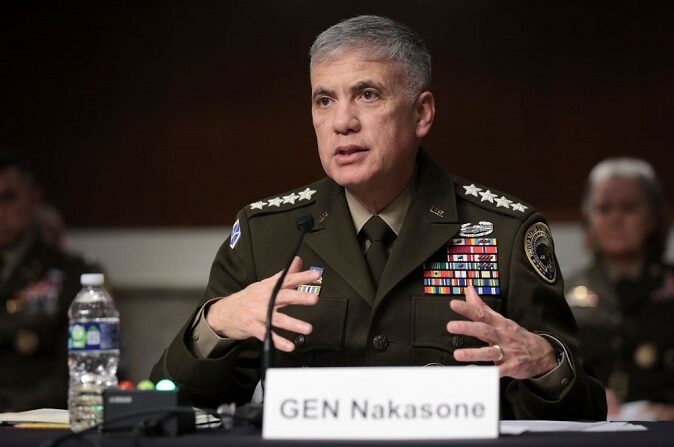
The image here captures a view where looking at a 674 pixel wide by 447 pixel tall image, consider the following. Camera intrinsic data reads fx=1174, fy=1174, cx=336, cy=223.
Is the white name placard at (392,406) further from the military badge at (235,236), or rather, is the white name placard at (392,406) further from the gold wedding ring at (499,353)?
the military badge at (235,236)

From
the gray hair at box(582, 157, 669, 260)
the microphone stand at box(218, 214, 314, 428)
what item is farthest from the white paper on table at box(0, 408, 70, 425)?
the gray hair at box(582, 157, 669, 260)

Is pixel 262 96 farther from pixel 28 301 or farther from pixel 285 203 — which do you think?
pixel 285 203

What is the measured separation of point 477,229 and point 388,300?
28 cm

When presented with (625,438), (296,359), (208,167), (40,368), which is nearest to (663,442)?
(625,438)

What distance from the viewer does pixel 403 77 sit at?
8.95ft

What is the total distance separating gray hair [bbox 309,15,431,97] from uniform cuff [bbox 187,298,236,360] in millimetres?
640

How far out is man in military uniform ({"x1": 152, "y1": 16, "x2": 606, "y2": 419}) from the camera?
8.56 feet

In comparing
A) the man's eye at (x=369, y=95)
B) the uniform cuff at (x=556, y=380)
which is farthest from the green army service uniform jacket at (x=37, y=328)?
the uniform cuff at (x=556, y=380)

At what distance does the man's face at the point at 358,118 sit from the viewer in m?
2.65

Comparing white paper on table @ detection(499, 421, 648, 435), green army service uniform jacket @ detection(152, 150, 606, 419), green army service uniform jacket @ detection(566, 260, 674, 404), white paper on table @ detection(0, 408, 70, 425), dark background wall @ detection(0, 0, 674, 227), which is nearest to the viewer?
white paper on table @ detection(499, 421, 648, 435)

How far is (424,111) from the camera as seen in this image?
284 centimetres

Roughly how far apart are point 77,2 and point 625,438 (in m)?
5.06

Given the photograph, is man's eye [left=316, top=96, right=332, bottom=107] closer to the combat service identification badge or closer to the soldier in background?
the combat service identification badge

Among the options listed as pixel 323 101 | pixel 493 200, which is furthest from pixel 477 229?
pixel 323 101
